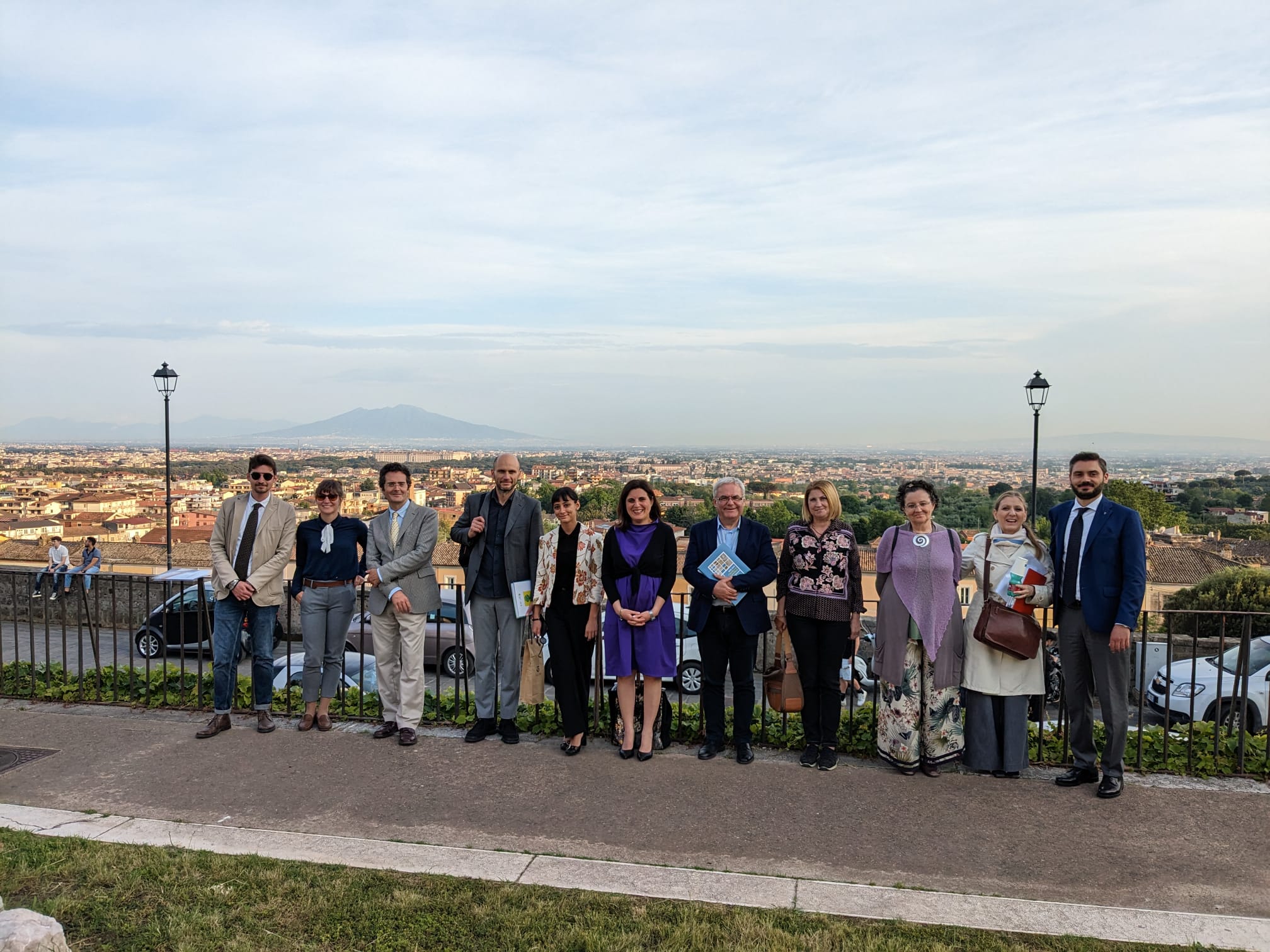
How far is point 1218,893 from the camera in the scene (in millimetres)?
3473

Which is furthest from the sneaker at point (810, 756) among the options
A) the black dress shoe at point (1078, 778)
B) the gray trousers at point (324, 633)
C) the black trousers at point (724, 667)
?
the gray trousers at point (324, 633)

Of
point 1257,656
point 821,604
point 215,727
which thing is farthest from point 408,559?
point 1257,656

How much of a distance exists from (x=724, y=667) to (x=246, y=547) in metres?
3.30

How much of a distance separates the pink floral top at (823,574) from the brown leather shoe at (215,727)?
378 cm

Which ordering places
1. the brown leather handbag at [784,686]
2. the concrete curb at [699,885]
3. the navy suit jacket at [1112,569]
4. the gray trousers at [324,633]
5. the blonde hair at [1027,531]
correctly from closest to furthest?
the concrete curb at [699,885]
the navy suit jacket at [1112,569]
the blonde hair at [1027,531]
the brown leather handbag at [784,686]
the gray trousers at [324,633]

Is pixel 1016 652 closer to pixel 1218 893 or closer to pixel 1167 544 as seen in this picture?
pixel 1218 893

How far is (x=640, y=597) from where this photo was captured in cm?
505

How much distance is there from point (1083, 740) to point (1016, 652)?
2.07 ft

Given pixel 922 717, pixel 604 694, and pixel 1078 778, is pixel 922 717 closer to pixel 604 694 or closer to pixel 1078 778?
pixel 1078 778

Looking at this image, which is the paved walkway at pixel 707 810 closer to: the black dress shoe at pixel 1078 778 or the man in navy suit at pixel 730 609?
the black dress shoe at pixel 1078 778

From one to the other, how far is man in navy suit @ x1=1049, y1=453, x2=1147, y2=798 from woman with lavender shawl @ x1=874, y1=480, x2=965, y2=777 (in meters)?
0.58

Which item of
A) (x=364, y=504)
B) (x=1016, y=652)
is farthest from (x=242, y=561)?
(x=364, y=504)

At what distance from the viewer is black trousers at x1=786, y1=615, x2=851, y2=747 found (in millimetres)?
4883

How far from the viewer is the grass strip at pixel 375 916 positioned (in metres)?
3.02
